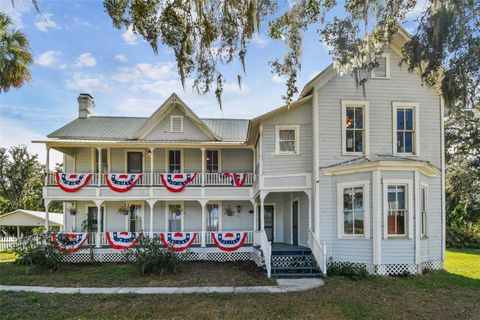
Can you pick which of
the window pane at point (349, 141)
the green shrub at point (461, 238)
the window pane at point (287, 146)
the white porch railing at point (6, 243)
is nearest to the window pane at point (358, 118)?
the window pane at point (349, 141)

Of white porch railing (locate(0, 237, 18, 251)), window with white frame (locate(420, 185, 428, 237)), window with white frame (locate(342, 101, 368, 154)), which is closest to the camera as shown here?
Result: window with white frame (locate(420, 185, 428, 237))

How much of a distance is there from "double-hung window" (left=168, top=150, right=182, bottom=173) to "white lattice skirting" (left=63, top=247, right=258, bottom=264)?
Result: 14.0 ft

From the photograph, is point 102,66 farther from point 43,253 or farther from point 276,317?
point 276,317

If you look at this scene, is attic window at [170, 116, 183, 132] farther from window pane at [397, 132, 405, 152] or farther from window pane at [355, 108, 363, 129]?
window pane at [397, 132, 405, 152]

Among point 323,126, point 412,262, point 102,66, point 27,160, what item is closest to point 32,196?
point 27,160

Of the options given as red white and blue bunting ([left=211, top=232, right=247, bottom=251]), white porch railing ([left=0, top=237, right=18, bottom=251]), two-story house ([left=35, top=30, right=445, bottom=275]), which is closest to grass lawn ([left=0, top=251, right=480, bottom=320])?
two-story house ([left=35, top=30, right=445, bottom=275])

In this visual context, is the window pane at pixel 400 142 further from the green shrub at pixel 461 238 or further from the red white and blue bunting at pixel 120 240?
the green shrub at pixel 461 238

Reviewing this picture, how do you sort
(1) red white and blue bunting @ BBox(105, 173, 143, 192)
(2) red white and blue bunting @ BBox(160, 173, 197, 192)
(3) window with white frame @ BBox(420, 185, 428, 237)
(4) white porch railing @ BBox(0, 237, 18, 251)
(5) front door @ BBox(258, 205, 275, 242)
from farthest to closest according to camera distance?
(4) white porch railing @ BBox(0, 237, 18, 251), (5) front door @ BBox(258, 205, 275, 242), (2) red white and blue bunting @ BBox(160, 173, 197, 192), (1) red white and blue bunting @ BBox(105, 173, 143, 192), (3) window with white frame @ BBox(420, 185, 428, 237)

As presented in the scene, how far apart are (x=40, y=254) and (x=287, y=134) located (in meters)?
10.4

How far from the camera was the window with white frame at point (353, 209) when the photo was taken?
12.4 metres

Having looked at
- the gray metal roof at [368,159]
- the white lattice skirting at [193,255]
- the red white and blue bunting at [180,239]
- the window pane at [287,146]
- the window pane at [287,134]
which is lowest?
the white lattice skirting at [193,255]

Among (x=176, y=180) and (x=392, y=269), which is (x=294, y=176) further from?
(x=176, y=180)

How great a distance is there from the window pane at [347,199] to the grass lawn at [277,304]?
2975 millimetres

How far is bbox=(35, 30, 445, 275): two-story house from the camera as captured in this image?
12297 millimetres
